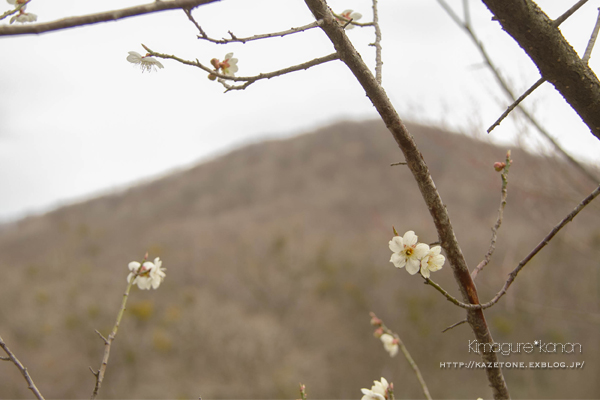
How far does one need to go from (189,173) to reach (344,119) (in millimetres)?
7401

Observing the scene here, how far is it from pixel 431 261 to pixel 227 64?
2.17 feet

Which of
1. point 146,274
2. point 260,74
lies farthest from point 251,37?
point 146,274

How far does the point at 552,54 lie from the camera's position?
609mm

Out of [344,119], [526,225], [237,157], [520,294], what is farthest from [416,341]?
[344,119]

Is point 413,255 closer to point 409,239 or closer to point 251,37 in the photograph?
point 409,239

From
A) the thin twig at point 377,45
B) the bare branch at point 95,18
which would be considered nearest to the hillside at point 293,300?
the thin twig at point 377,45

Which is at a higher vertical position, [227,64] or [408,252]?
[227,64]

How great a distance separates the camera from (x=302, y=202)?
36.0 ft

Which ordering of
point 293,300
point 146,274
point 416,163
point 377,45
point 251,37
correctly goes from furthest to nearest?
point 293,300, point 146,274, point 377,45, point 416,163, point 251,37

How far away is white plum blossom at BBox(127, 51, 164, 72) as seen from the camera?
719mm

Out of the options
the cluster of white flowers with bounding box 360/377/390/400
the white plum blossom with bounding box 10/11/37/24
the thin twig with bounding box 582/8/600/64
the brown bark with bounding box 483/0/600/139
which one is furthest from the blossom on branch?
the cluster of white flowers with bounding box 360/377/390/400

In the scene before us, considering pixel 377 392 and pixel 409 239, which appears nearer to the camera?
pixel 409 239

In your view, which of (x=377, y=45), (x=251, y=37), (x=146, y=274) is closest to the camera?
(x=251, y=37)

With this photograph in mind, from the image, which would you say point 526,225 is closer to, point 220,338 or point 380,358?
point 380,358
